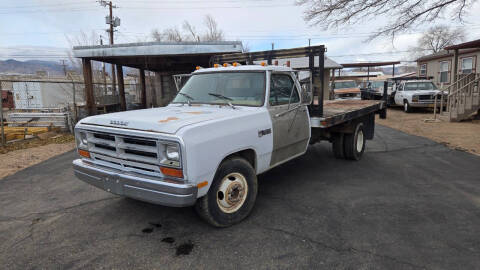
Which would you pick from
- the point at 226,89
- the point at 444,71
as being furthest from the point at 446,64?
the point at 226,89

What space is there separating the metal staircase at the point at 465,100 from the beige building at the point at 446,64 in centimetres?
353

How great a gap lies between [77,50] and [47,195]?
890 centimetres

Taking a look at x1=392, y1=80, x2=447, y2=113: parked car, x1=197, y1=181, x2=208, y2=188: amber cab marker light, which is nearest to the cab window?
x1=197, y1=181, x2=208, y2=188: amber cab marker light

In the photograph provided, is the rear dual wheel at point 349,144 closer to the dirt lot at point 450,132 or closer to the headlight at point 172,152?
the dirt lot at point 450,132

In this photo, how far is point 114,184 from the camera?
3.34 m

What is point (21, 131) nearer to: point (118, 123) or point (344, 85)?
point (118, 123)

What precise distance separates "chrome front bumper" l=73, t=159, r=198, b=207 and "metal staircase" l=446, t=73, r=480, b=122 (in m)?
13.7

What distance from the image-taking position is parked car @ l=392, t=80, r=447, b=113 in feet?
54.5

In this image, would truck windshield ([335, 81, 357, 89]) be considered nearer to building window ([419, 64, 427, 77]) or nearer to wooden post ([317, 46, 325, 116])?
building window ([419, 64, 427, 77])

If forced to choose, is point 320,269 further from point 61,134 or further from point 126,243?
point 61,134

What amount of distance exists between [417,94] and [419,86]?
4.52 feet

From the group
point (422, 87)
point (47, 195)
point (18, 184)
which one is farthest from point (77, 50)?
point (422, 87)

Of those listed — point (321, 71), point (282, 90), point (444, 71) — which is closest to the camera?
point (282, 90)

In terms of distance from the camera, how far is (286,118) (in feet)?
14.6
